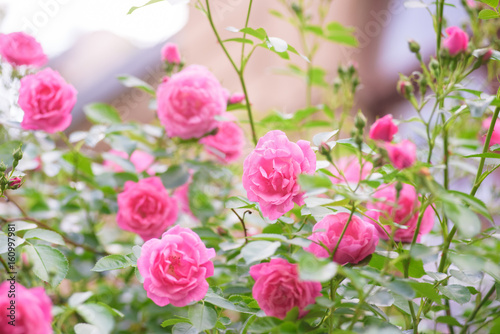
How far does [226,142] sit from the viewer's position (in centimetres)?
94

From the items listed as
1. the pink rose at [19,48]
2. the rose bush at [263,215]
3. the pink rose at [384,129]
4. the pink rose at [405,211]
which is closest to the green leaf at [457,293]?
the rose bush at [263,215]

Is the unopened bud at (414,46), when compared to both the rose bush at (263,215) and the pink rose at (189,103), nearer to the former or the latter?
Answer: the rose bush at (263,215)

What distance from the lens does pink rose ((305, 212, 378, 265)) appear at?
52 cm

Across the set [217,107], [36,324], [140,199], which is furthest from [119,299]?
[36,324]

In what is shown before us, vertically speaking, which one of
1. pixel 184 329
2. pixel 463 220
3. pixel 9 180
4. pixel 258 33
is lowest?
pixel 184 329

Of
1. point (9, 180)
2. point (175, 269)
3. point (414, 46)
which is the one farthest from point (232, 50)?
point (175, 269)

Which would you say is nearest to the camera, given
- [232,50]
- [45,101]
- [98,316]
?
[98,316]

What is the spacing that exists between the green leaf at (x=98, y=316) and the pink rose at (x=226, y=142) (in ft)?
1.45

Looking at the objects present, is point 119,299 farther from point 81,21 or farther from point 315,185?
point 81,21

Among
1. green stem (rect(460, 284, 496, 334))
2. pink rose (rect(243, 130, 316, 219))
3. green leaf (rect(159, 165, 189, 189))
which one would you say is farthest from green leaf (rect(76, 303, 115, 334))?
green stem (rect(460, 284, 496, 334))

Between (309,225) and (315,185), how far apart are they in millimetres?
242

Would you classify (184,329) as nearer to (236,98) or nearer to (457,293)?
(457,293)

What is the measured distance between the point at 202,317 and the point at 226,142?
488 millimetres

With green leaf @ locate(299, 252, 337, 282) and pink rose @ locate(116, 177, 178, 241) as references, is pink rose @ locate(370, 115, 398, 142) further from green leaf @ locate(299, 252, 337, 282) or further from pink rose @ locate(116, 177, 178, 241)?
pink rose @ locate(116, 177, 178, 241)
